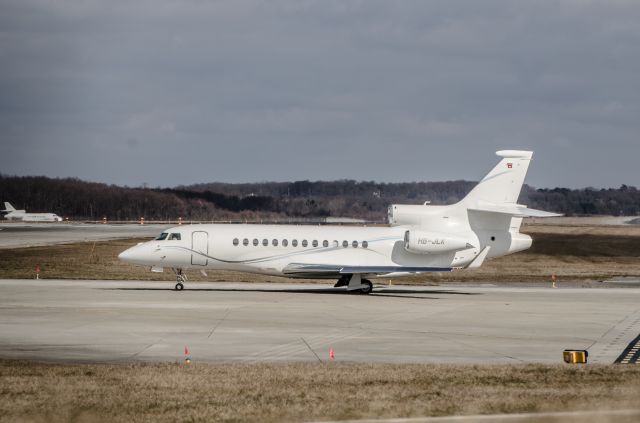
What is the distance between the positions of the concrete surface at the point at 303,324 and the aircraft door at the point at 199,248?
1.31 m

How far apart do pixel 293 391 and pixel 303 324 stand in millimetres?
12302

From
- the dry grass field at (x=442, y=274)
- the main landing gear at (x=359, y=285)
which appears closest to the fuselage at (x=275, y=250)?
the main landing gear at (x=359, y=285)

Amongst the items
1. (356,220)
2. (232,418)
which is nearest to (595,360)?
(232,418)

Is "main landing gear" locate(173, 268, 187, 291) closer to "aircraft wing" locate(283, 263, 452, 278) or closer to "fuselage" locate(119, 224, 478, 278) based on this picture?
"fuselage" locate(119, 224, 478, 278)

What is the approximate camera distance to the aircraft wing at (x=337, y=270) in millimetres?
39344

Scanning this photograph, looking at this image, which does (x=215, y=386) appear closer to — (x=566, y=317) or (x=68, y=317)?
(x=68, y=317)

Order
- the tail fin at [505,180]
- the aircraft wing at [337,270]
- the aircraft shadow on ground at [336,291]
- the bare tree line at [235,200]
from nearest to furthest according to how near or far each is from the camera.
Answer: the aircraft wing at [337,270]
the aircraft shadow on ground at [336,291]
the tail fin at [505,180]
the bare tree line at [235,200]

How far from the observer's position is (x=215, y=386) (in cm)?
1630

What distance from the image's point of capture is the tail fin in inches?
1582

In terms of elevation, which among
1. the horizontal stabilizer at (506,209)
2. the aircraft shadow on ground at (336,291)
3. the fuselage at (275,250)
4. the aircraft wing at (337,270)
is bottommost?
the aircraft shadow on ground at (336,291)

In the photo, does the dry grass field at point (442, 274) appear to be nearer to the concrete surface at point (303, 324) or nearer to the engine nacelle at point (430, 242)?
the concrete surface at point (303, 324)

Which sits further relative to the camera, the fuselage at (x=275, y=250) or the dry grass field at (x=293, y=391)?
the fuselage at (x=275, y=250)

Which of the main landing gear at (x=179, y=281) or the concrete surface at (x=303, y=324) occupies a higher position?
the main landing gear at (x=179, y=281)

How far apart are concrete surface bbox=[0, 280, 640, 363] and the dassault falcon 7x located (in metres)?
1.21
